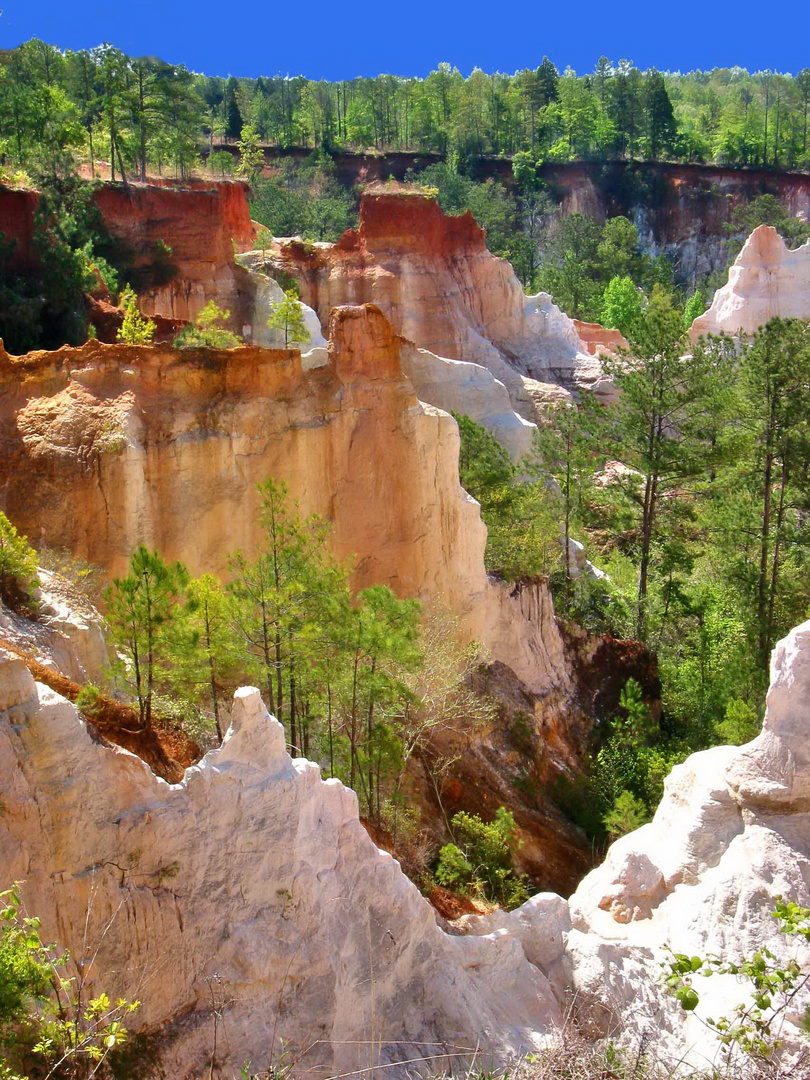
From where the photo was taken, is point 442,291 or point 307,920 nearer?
point 307,920

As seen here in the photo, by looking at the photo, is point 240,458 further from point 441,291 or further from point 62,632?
point 441,291

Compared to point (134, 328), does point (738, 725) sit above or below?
below

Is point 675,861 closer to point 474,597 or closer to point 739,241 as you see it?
point 474,597

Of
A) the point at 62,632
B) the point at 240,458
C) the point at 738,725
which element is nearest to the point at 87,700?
the point at 62,632

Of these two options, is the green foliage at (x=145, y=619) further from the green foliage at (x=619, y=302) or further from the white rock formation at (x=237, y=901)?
the green foliage at (x=619, y=302)

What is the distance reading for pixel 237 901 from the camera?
1035 cm

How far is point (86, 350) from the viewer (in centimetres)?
1889

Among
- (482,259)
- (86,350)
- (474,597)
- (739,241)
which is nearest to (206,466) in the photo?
(86,350)

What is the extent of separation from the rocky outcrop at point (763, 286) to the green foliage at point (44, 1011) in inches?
1829

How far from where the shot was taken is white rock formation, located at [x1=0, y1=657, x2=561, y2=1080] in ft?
31.1

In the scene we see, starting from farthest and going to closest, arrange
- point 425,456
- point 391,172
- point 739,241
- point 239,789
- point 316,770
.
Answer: point 391,172 → point 739,241 → point 425,456 → point 316,770 → point 239,789

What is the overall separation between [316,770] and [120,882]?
218cm

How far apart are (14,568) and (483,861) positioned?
27.8ft

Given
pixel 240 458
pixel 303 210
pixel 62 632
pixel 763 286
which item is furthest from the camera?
pixel 303 210
